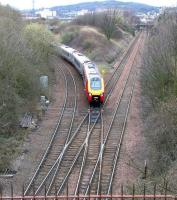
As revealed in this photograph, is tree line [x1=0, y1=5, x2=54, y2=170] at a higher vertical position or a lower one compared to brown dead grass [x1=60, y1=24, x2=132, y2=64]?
higher

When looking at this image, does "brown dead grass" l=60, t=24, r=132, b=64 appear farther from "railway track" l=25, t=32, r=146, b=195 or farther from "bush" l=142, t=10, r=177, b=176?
"bush" l=142, t=10, r=177, b=176

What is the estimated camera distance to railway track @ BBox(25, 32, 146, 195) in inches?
699

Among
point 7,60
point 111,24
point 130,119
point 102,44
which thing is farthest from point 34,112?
point 111,24

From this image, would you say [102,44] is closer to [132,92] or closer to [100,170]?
[132,92]

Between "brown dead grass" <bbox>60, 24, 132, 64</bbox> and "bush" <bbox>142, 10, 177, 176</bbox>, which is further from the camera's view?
"brown dead grass" <bbox>60, 24, 132, 64</bbox>

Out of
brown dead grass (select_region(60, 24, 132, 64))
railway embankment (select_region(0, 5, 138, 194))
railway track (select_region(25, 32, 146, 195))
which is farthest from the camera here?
brown dead grass (select_region(60, 24, 132, 64))

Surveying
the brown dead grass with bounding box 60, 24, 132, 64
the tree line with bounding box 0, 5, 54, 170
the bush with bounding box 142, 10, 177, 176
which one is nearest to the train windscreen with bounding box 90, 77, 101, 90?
the tree line with bounding box 0, 5, 54, 170

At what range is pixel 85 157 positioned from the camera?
822 inches

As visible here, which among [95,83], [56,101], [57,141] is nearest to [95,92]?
[95,83]

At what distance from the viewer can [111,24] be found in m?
75.8

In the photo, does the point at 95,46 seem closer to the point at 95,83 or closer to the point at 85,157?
the point at 95,83

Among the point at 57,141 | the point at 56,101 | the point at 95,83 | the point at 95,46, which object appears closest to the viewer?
the point at 57,141

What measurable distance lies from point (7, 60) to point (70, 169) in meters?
→ 9.45

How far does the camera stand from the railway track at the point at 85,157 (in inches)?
699
